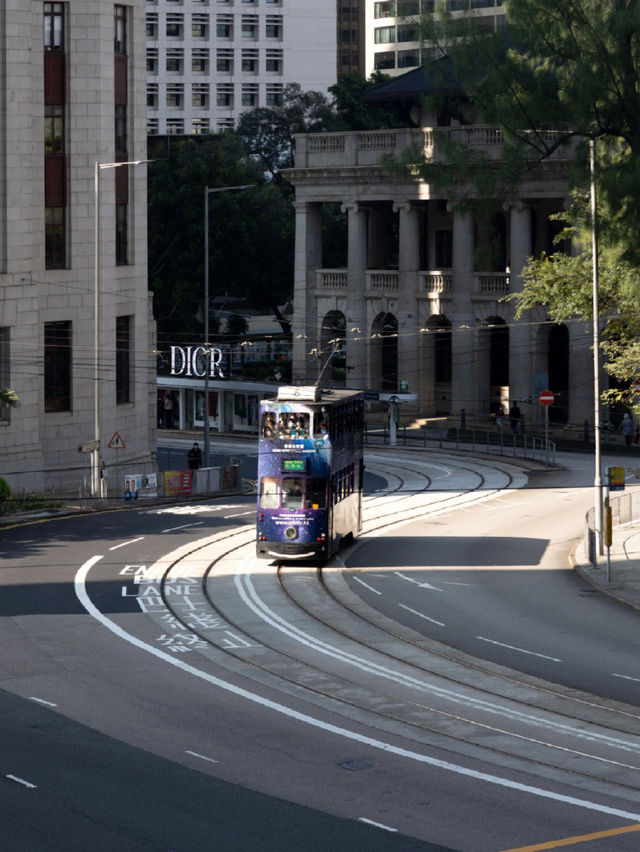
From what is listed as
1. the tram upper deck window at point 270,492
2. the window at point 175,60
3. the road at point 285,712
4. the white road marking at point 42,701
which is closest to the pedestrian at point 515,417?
the road at point 285,712

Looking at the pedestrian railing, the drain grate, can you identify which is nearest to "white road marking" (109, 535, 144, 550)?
the drain grate

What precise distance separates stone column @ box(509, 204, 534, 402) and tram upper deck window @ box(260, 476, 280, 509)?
43.8 m

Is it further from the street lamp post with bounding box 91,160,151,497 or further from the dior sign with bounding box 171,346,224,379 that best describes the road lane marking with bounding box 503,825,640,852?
the dior sign with bounding box 171,346,224,379

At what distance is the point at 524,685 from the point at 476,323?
5874 cm

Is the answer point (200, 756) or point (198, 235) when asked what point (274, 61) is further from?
point (200, 756)

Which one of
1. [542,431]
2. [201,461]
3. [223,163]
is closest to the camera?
[201,461]

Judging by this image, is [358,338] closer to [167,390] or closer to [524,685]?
[167,390]

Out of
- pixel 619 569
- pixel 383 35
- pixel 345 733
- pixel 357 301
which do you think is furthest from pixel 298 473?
pixel 383 35

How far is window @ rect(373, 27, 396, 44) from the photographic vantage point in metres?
163

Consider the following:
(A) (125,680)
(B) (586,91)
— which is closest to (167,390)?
(B) (586,91)

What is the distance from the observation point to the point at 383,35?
540ft

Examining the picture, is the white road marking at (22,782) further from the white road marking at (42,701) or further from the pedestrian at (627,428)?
the pedestrian at (627,428)

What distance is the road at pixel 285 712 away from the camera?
19359 mm

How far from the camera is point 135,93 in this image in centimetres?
6494
